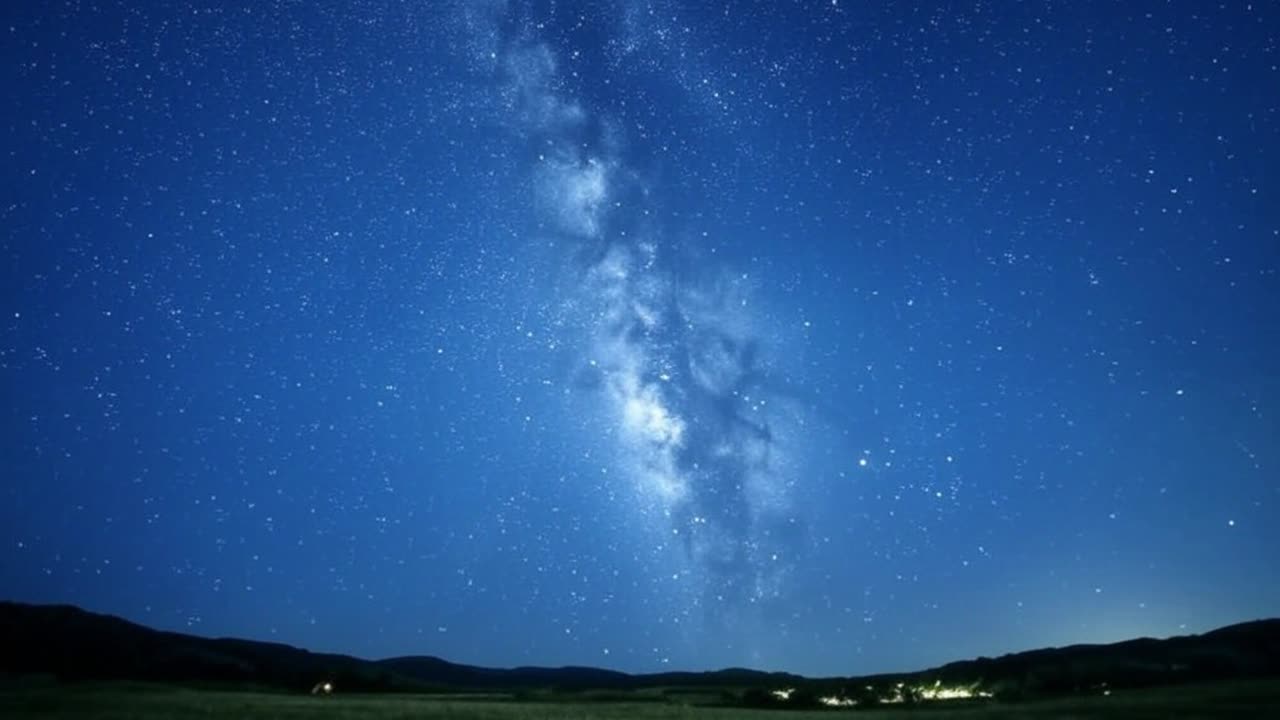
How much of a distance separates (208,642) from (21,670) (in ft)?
197

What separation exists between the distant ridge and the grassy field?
38.3 feet

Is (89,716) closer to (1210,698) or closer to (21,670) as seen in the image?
(1210,698)

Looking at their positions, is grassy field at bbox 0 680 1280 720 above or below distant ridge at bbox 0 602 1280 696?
below

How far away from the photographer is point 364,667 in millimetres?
125625

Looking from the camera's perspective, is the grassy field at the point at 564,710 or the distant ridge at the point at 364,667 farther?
the distant ridge at the point at 364,667

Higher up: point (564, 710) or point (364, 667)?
point (364, 667)

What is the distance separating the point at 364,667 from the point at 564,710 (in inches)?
3765

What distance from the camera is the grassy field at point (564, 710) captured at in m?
30.9

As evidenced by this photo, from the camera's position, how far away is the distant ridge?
205ft

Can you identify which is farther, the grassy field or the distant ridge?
the distant ridge

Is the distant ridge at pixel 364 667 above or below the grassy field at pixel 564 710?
above

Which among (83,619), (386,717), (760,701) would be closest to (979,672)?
(760,701)

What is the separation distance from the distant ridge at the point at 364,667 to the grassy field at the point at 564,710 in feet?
38.3

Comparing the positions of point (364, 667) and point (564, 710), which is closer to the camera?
point (564, 710)
